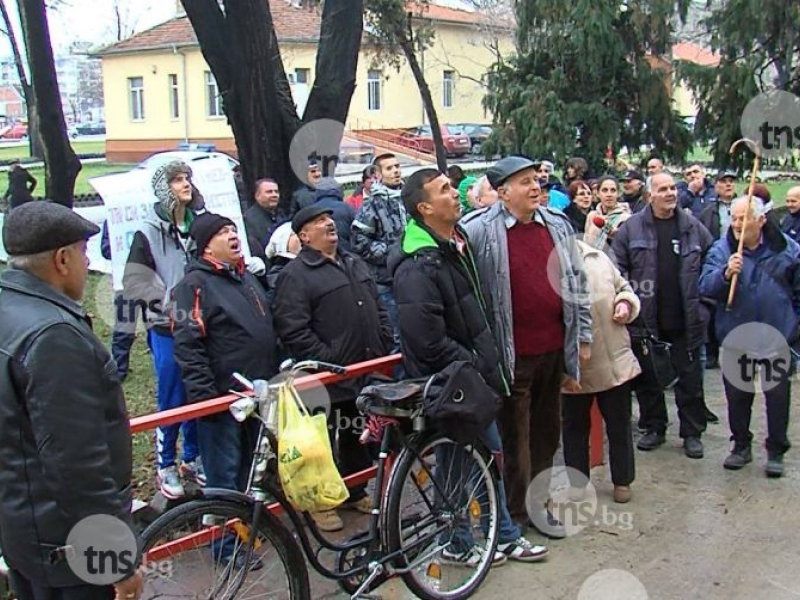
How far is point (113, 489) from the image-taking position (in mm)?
2557

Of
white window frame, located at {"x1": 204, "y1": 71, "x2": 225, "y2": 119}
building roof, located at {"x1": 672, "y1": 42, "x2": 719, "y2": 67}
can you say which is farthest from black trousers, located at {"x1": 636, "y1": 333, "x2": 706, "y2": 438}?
white window frame, located at {"x1": 204, "y1": 71, "x2": 225, "y2": 119}

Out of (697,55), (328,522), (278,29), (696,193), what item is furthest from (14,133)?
(328,522)

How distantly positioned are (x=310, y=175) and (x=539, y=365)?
3.96 metres

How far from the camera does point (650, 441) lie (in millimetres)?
6164

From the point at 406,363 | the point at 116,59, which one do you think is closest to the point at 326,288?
the point at 406,363

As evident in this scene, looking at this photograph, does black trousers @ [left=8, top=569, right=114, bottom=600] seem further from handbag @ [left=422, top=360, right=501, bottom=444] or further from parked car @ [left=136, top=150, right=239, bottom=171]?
parked car @ [left=136, top=150, right=239, bottom=171]

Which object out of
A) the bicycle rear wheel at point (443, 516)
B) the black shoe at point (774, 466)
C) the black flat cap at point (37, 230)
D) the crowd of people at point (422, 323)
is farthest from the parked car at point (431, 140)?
the black flat cap at point (37, 230)

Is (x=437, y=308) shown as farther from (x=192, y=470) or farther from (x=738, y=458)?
(x=738, y=458)

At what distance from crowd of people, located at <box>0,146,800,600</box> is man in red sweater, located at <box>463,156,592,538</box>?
0.03ft

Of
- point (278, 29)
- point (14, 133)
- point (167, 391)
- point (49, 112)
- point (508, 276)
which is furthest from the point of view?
point (14, 133)

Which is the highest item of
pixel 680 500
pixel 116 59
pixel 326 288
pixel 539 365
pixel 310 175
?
pixel 116 59

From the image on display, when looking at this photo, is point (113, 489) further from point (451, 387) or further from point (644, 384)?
→ point (644, 384)

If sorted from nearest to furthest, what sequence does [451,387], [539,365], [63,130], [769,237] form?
[451,387] < [539,365] < [769,237] < [63,130]

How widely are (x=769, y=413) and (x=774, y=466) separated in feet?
1.08
